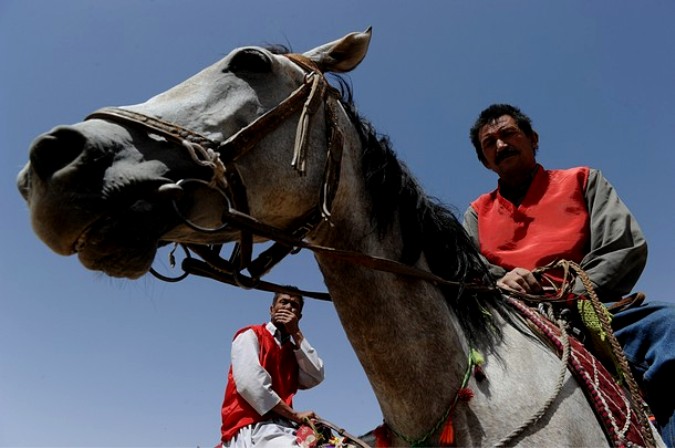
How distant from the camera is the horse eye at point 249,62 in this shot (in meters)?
2.60

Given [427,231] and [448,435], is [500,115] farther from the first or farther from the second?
[448,435]

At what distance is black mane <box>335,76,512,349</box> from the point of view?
111 inches

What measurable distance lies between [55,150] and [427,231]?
6.00 feet

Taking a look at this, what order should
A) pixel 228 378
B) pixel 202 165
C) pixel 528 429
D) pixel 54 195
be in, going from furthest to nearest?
pixel 228 378 < pixel 528 429 < pixel 202 165 < pixel 54 195

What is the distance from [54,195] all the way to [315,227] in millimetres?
1121

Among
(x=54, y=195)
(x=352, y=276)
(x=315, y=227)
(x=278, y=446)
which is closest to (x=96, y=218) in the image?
(x=54, y=195)

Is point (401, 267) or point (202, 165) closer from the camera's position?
point (202, 165)

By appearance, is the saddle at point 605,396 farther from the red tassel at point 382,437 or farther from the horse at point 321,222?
the red tassel at point 382,437

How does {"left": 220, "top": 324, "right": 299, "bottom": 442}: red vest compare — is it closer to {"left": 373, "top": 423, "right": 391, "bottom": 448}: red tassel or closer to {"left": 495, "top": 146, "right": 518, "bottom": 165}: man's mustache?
{"left": 373, "top": 423, "right": 391, "bottom": 448}: red tassel

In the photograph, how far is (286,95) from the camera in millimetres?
2680

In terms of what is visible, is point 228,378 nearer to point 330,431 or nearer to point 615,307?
point 330,431

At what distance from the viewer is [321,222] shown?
8.34 ft

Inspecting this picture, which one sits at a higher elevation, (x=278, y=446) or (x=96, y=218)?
(x=96, y=218)

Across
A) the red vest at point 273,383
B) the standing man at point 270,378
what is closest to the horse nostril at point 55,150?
the standing man at point 270,378
